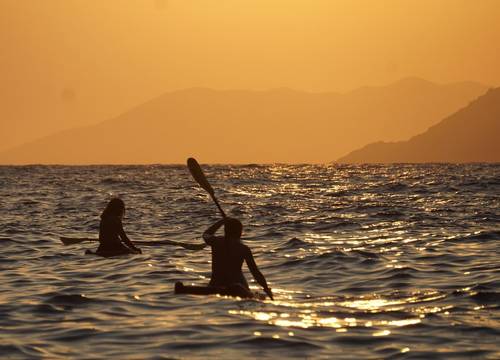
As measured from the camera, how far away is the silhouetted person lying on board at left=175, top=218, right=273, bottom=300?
48.6ft

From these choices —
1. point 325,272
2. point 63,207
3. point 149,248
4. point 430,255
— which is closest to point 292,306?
point 325,272

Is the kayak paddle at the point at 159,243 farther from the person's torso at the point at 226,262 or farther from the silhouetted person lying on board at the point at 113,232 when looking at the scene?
the person's torso at the point at 226,262

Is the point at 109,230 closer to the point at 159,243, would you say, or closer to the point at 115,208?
the point at 115,208

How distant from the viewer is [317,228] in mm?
30609

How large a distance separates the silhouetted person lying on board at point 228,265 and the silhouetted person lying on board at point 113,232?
6275 mm

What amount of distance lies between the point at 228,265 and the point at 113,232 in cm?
705

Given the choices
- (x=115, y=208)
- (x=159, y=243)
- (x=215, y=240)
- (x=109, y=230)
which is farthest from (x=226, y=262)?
(x=159, y=243)

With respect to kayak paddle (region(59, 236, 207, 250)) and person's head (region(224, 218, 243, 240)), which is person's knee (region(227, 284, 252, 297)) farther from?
kayak paddle (region(59, 236, 207, 250))

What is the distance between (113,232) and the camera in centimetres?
2133

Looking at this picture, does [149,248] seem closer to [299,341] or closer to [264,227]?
[264,227]

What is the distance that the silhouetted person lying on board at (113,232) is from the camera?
21.0 m

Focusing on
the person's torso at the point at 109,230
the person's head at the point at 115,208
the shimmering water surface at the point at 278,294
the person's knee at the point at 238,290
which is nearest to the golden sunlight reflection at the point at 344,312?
the shimmering water surface at the point at 278,294

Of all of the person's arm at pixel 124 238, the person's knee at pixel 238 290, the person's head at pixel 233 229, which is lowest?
the person's knee at pixel 238 290

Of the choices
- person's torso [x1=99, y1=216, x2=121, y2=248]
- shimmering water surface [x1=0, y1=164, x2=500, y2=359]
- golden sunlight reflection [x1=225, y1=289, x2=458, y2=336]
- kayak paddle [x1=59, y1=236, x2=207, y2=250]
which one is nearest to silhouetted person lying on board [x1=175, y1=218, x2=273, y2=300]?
shimmering water surface [x1=0, y1=164, x2=500, y2=359]
